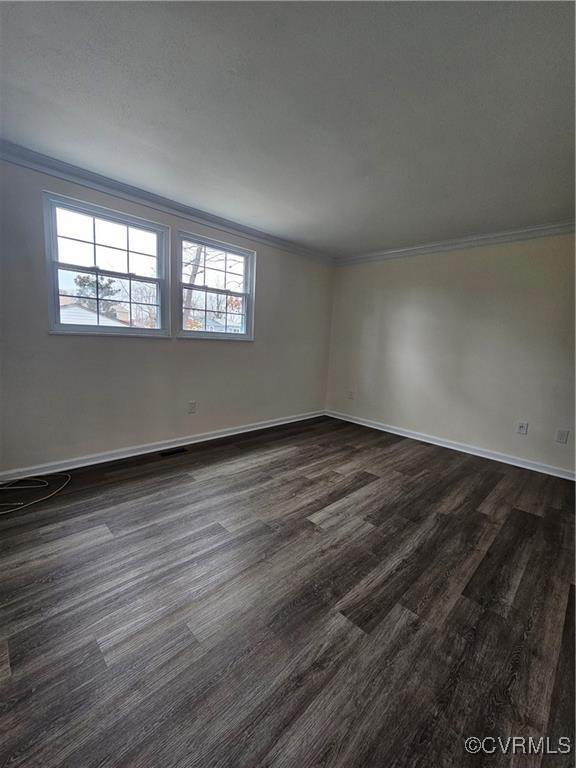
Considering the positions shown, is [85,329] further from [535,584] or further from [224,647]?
[535,584]

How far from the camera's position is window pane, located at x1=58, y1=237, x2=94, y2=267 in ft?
8.29

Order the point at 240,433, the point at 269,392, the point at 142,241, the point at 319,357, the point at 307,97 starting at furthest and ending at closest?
the point at 319,357 < the point at 269,392 < the point at 240,433 < the point at 142,241 < the point at 307,97

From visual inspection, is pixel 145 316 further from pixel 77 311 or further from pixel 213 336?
pixel 213 336

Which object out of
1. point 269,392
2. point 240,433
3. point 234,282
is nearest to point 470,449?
point 269,392

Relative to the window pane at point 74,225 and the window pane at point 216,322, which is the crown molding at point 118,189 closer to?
the window pane at point 74,225

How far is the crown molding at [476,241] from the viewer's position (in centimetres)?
301

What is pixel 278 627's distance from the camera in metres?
1.34

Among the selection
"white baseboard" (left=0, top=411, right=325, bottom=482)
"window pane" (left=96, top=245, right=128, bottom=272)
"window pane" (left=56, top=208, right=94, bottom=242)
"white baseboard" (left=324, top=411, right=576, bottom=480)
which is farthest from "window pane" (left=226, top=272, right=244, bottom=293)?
"white baseboard" (left=324, top=411, right=576, bottom=480)

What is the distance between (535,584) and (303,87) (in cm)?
290

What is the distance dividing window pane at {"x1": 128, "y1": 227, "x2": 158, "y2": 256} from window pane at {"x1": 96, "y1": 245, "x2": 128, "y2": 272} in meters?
0.13

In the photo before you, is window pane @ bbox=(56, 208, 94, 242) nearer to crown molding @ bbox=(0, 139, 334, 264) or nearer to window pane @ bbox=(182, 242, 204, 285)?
crown molding @ bbox=(0, 139, 334, 264)

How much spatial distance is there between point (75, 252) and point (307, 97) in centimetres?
218

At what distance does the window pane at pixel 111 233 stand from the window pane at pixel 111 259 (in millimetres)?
52

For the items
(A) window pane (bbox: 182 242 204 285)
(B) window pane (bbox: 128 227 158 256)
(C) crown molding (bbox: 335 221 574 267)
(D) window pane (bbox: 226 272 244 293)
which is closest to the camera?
(B) window pane (bbox: 128 227 158 256)
